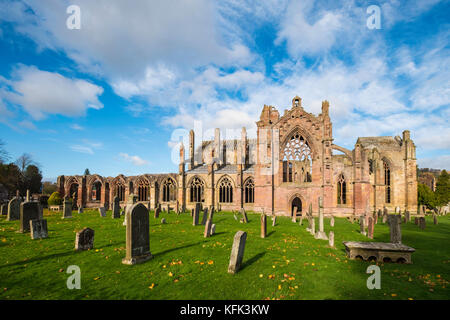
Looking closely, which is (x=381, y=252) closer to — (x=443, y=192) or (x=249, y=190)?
(x=249, y=190)

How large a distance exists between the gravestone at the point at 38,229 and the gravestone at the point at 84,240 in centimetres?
326

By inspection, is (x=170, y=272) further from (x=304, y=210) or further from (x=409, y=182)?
(x=409, y=182)

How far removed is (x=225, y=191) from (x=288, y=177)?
951 cm

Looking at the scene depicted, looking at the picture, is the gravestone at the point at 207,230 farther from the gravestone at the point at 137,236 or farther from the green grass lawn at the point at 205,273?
the gravestone at the point at 137,236

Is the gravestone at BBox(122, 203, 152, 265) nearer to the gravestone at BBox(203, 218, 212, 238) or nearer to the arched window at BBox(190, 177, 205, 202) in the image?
the gravestone at BBox(203, 218, 212, 238)

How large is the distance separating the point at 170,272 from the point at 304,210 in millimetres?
19572

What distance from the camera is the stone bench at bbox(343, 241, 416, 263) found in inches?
289

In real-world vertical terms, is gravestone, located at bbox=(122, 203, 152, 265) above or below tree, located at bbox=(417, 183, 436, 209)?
above

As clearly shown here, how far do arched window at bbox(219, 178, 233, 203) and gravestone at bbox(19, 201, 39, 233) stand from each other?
823 inches

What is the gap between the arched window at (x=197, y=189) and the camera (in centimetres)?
3117

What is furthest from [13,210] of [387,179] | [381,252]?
[387,179]

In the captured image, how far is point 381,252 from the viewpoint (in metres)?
7.42

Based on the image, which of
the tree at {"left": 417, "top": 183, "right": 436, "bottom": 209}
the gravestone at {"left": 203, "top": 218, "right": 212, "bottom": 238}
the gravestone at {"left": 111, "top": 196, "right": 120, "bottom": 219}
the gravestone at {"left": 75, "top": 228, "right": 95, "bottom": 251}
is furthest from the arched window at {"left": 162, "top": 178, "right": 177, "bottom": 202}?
the tree at {"left": 417, "top": 183, "right": 436, "bottom": 209}

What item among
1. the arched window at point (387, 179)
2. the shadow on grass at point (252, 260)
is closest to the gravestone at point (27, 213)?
the shadow on grass at point (252, 260)
